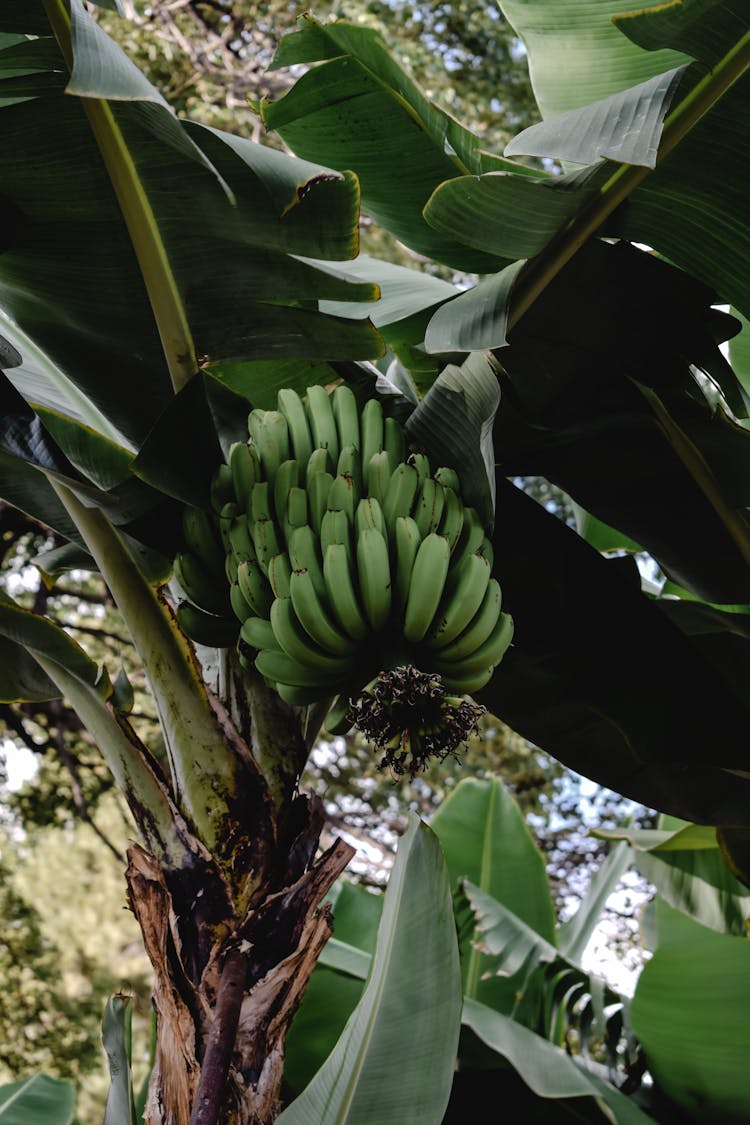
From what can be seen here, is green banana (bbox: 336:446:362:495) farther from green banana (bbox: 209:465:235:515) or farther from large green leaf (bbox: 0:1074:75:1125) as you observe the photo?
large green leaf (bbox: 0:1074:75:1125)

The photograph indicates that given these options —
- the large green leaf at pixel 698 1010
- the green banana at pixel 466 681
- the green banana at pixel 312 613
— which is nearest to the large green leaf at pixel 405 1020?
the green banana at pixel 466 681

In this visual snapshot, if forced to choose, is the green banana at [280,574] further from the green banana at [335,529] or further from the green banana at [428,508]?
the green banana at [428,508]

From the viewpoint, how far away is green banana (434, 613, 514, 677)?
1255mm

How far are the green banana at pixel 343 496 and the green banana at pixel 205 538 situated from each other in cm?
23

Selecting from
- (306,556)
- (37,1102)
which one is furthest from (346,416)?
(37,1102)

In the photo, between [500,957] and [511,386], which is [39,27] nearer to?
[511,386]

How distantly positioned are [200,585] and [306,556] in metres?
0.25

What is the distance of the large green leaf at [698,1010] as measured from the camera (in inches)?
76.2

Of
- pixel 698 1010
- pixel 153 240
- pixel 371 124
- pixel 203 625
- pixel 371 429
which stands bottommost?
pixel 698 1010

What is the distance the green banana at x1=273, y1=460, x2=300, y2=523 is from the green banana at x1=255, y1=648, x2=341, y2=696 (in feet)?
0.55

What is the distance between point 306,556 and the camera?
3.92ft

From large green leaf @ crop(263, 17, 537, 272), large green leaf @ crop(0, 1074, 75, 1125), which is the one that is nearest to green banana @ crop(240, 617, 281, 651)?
large green leaf @ crop(263, 17, 537, 272)

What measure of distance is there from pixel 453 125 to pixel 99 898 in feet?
23.0

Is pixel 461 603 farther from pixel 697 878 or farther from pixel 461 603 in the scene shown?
pixel 697 878
